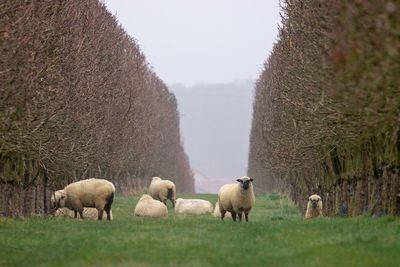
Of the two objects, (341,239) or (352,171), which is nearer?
(341,239)

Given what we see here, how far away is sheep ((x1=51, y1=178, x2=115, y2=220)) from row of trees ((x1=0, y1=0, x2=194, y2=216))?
124 centimetres

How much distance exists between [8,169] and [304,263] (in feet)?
54.9

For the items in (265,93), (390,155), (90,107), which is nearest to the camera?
(390,155)

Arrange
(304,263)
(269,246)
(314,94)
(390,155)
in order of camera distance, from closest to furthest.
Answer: (304,263) → (269,246) → (390,155) → (314,94)

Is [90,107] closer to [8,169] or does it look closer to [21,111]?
[8,169]

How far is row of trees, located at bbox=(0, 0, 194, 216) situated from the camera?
1972 centimetres

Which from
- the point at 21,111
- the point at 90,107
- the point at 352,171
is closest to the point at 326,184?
the point at 352,171

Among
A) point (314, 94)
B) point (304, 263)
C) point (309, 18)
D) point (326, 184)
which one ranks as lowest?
point (304, 263)

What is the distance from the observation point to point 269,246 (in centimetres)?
1498

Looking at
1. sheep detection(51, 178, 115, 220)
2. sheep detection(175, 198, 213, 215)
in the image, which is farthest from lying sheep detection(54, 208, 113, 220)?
sheep detection(175, 198, 213, 215)

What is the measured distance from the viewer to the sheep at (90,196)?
1110 inches

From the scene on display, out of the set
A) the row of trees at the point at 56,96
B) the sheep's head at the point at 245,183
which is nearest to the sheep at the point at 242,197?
the sheep's head at the point at 245,183

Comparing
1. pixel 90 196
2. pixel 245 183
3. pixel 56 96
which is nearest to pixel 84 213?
pixel 90 196

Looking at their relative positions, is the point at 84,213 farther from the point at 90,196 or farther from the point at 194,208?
the point at 194,208
